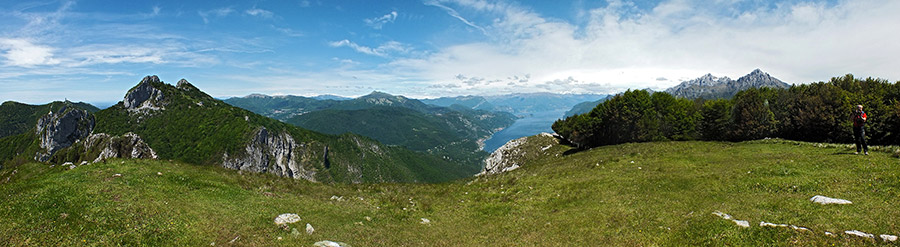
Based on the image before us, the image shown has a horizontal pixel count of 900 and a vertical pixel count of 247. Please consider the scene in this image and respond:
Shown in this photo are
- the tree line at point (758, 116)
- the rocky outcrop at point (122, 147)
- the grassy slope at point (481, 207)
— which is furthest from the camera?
the rocky outcrop at point (122, 147)

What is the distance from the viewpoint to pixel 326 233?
538 inches

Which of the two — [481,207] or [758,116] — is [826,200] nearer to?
[481,207]

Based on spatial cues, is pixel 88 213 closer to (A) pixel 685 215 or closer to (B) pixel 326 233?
(B) pixel 326 233

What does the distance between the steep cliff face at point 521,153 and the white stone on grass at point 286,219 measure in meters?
50.1

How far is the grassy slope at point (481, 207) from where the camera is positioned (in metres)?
10.9

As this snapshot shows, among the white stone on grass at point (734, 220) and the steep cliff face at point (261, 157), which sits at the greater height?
the white stone on grass at point (734, 220)

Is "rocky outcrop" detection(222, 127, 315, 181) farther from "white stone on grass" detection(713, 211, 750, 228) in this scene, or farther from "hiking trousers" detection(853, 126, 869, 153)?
"hiking trousers" detection(853, 126, 869, 153)

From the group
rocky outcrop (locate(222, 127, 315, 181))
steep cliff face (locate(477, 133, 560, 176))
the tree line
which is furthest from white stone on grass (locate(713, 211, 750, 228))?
rocky outcrop (locate(222, 127, 315, 181))

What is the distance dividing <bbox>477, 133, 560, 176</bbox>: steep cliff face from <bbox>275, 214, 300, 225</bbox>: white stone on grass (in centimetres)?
5009

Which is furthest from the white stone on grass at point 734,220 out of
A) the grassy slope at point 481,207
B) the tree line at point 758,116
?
the tree line at point 758,116

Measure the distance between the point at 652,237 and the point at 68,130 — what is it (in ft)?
835

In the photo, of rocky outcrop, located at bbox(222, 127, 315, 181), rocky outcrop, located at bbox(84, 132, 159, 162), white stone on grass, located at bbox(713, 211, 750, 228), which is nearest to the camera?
white stone on grass, located at bbox(713, 211, 750, 228)

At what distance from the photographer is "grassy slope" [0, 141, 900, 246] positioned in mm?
10945

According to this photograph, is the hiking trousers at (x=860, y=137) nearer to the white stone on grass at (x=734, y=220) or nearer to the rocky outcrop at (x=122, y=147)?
the white stone on grass at (x=734, y=220)
